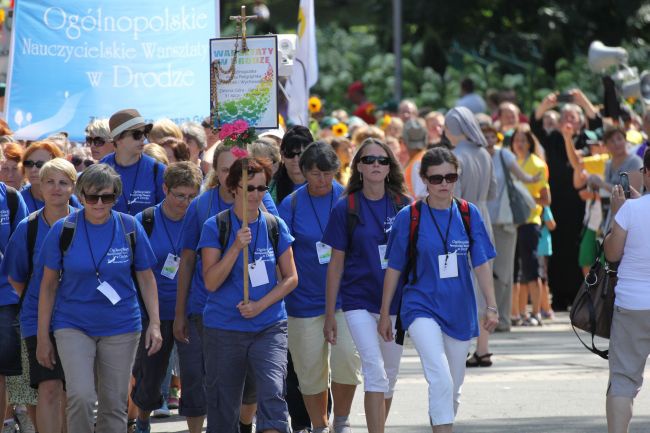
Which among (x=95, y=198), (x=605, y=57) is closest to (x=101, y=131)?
(x=95, y=198)

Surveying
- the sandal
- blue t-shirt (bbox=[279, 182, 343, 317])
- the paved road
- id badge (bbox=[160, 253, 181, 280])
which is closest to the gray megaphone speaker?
the paved road

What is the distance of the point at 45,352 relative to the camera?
27.1 feet

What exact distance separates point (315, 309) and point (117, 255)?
1475 millimetres

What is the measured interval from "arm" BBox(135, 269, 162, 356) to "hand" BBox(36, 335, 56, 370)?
0.52m

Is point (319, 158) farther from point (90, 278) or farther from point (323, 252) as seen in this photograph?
point (90, 278)

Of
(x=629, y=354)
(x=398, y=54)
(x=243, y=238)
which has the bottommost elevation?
(x=629, y=354)

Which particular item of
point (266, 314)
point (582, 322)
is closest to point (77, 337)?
point (266, 314)

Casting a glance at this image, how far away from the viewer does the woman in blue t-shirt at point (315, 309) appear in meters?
9.24

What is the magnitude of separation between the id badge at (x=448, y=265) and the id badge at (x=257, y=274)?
3.15 feet

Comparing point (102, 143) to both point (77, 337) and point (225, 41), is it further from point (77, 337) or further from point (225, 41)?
point (77, 337)

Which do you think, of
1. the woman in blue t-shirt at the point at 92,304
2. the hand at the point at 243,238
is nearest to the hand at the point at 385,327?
the hand at the point at 243,238

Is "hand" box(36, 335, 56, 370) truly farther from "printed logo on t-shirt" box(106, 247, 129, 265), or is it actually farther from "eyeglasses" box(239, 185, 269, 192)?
"eyeglasses" box(239, 185, 269, 192)

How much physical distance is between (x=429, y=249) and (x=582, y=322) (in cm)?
101

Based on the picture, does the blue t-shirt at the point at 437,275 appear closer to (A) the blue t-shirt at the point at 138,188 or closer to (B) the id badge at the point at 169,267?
(B) the id badge at the point at 169,267
